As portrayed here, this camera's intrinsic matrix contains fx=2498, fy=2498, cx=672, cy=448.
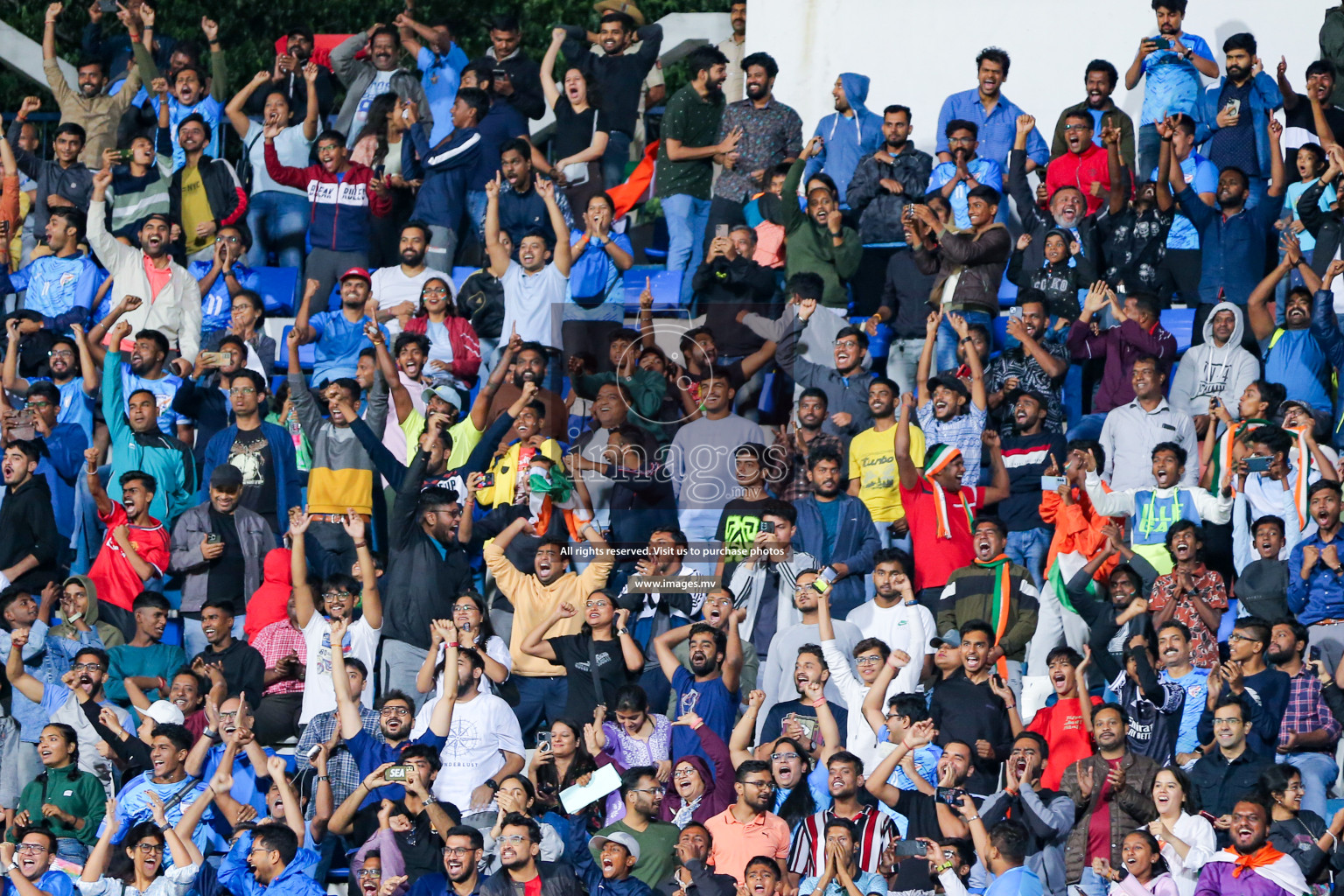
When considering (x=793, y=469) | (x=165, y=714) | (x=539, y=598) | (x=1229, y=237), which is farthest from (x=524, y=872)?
(x=1229, y=237)

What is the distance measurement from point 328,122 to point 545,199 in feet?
11.1

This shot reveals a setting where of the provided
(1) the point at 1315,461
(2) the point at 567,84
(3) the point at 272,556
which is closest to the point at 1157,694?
(1) the point at 1315,461

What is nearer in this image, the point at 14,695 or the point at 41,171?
the point at 14,695

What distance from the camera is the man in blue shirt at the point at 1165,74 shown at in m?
16.7

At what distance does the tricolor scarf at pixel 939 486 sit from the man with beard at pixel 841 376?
51 cm

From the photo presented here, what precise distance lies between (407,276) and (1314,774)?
6.63m

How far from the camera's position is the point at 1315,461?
14.1 m

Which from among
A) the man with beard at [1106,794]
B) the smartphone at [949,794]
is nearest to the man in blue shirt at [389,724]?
the smartphone at [949,794]

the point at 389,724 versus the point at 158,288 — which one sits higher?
the point at 158,288

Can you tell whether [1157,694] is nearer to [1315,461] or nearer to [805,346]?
→ [1315,461]

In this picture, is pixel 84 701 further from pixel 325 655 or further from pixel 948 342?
pixel 948 342

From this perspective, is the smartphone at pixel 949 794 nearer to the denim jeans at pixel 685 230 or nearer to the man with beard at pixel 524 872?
the man with beard at pixel 524 872

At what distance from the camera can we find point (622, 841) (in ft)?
41.2

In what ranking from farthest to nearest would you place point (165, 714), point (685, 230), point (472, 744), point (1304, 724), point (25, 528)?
1. point (685, 230)
2. point (25, 528)
3. point (165, 714)
4. point (472, 744)
5. point (1304, 724)
